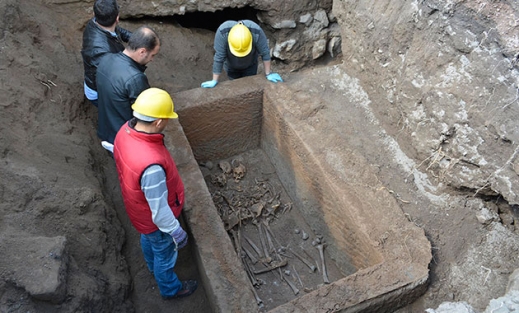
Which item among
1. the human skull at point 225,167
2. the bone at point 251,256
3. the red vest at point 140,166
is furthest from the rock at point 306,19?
the red vest at point 140,166

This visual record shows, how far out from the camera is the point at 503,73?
3.22 meters

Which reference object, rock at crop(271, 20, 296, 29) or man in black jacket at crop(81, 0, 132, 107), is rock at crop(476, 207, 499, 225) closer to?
man in black jacket at crop(81, 0, 132, 107)

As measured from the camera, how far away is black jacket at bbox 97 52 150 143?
370 centimetres

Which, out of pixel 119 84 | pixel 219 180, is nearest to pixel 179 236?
A: pixel 119 84

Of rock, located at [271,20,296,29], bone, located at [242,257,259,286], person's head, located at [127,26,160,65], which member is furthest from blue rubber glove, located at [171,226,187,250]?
rock, located at [271,20,296,29]

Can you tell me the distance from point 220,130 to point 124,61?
66.3 inches

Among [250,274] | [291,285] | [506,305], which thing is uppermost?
[250,274]

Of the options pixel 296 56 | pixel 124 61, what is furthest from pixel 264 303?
pixel 296 56

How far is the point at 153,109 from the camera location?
2.85m

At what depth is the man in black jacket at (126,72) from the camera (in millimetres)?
3619

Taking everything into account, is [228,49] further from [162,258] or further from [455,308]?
[455,308]

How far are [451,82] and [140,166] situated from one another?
2705 mm

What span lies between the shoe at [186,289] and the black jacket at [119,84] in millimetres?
1629

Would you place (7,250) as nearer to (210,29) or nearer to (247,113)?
(247,113)
